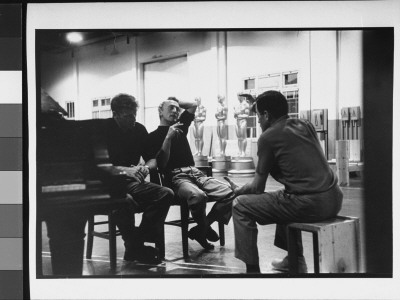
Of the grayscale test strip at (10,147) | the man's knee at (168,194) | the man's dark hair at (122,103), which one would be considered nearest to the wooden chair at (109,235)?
the man's knee at (168,194)

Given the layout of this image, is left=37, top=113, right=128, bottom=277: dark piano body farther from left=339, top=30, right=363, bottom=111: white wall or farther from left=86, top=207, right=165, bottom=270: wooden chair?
left=339, top=30, right=363, bottom=111: white wall

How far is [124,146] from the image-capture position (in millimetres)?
3350

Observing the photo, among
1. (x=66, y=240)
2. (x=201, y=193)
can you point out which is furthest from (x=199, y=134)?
(x=66, y=240)

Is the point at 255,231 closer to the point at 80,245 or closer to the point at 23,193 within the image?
the point at 80,245

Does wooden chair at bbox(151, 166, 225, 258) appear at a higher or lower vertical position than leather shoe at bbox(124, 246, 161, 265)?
higher

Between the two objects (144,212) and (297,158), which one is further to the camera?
(144,212)

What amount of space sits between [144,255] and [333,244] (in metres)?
1.34

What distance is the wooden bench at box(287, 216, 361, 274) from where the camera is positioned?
316 cm

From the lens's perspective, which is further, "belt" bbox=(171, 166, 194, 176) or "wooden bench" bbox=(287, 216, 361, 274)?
"belt" bbox=(171, 166, 194, 176)

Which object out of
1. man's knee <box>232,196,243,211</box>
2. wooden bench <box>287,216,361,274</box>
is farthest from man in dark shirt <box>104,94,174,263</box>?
wooden bench <box>287,216,361,274</box>

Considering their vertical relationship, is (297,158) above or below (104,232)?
above

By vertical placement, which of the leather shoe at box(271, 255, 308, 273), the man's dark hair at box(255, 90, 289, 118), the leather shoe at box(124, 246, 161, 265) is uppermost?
the man's dark hair at box(255, 90, 289, 118)

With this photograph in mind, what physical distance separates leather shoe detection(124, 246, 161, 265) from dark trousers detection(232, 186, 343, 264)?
59 cm

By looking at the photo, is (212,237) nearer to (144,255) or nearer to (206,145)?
(144,255)
